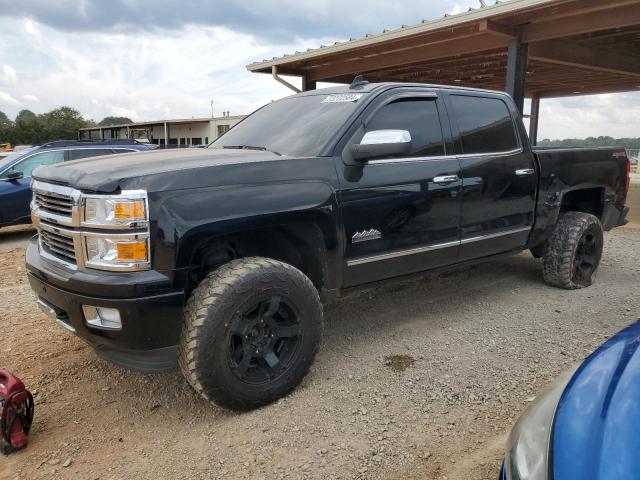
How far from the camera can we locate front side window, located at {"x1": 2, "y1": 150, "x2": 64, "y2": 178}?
29.9ft

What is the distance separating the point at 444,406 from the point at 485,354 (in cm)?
85

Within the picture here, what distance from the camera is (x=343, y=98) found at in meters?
3.79

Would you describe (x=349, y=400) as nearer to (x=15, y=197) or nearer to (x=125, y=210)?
(x=125, y=210)

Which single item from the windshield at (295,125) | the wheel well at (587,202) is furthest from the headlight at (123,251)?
the wheel well at (587,202)

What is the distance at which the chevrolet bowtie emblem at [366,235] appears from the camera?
339 cm

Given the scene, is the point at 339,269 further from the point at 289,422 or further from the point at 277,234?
the point at 289,422

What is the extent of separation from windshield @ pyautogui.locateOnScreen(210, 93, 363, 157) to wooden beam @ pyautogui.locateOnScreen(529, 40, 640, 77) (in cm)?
737

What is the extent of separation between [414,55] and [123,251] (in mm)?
9962

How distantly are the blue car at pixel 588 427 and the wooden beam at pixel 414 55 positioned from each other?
28.8ft

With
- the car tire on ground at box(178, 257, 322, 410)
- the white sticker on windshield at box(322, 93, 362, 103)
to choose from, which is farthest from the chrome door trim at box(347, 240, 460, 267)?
the white sticker on windshield at box(322, 93, 362, 103)

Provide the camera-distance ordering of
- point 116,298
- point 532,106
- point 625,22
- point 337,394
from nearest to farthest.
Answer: point 116,298, point 337,394, point 625,22, point 532,106

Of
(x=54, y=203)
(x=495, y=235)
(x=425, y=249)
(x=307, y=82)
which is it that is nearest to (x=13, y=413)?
(x=54, y=203)

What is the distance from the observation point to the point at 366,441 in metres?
2.70

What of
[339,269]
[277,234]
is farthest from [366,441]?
[277,234]
